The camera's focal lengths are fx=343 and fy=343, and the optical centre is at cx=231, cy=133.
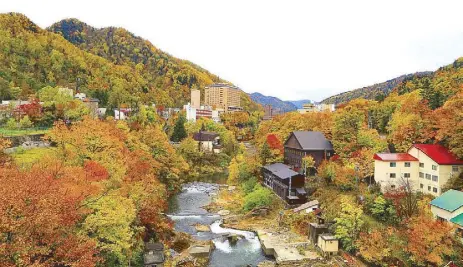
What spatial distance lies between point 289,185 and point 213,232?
28.0 ft

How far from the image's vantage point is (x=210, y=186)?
4903 cm

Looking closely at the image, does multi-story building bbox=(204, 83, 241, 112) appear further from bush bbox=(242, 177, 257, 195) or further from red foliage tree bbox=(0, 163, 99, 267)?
red foliage tree bbox=(0, 163, 99, 267)

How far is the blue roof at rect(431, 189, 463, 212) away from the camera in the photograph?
19.8m

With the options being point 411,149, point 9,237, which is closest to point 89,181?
point 9,237

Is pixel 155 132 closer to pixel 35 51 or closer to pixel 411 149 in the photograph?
pixel 411 149

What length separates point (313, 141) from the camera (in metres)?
39.1

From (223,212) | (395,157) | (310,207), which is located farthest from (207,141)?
(395,157)

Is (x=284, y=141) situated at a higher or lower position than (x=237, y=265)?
higher

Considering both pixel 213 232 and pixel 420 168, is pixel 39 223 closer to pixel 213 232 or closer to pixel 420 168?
pixel 213 232

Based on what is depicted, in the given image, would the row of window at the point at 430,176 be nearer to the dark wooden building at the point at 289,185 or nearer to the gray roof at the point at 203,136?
the dark wooden building at the point at 289,185

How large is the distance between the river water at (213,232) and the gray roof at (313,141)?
1259 cm

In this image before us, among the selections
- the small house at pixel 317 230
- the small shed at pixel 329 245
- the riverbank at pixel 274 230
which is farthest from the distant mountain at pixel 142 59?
the small shed at pixel 329 245

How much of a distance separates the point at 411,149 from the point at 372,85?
14627 centimetres

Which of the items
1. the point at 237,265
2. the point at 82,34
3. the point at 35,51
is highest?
the point at 82,34
